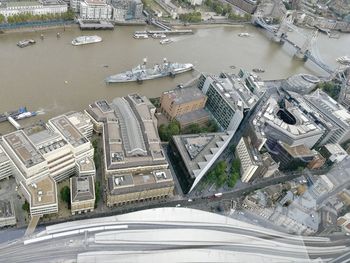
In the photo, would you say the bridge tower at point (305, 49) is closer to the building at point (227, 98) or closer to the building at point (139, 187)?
the building at point (227, 98)

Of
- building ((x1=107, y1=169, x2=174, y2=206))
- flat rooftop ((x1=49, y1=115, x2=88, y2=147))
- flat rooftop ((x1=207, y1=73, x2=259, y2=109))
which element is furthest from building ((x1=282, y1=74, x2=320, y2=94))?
flat rooftop ((x1=49, y1=115, x2=88, y2=147))

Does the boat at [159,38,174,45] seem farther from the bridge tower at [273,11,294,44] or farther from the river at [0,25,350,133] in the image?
the bridge tower at [273,11,294,44]

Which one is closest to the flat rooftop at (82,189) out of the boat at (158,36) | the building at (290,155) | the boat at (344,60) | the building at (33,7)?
the building at (290,155)

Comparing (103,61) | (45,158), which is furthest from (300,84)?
(45,158)

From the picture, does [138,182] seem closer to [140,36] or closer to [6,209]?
→ [6,209]

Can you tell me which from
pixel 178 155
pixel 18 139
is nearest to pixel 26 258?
Answer: pixel 18 139

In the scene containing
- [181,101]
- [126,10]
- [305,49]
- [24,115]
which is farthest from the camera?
[305,49]
